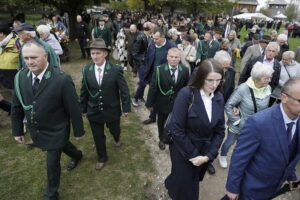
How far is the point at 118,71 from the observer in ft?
11.3

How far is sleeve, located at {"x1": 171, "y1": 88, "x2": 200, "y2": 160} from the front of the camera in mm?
2420

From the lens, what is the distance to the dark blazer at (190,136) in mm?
2424

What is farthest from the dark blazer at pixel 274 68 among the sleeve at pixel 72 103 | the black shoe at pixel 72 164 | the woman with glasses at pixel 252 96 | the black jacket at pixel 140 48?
the black shoe at pixel 72 164

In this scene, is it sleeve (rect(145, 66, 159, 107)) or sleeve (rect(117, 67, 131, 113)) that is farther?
sleeve (rect(145, 66, 159, 107))

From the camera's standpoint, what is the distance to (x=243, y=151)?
2.10m

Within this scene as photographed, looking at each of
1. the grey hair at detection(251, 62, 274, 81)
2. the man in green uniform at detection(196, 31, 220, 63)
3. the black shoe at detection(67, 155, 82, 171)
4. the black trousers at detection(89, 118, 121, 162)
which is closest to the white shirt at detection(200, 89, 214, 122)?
the grey hair at detection(251, 62, 274, 81)

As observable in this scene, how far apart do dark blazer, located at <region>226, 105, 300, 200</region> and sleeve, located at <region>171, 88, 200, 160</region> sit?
0.48m

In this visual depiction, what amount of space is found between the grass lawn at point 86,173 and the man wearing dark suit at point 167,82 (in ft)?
3.50

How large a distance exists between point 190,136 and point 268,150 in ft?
2.68

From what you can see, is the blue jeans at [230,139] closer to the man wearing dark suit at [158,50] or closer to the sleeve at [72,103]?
the man wearing dark suit at [158,50]

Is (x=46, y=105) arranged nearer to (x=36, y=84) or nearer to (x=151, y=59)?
(x=36, y=84)

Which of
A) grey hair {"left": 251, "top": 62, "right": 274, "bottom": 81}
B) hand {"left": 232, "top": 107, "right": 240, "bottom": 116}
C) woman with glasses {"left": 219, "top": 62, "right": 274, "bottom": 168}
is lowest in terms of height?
hand {"left": 232, "top": 107, "right": 240, "bottom": 116}

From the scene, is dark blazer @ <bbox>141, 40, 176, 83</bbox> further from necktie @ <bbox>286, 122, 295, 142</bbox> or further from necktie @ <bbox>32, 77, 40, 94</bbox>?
necktie @ <bbox>286, 122, 295, 142</bbox>

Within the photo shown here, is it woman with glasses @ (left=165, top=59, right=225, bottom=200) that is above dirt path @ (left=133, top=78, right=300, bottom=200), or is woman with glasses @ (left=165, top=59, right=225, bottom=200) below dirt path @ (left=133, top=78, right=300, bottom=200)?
above
